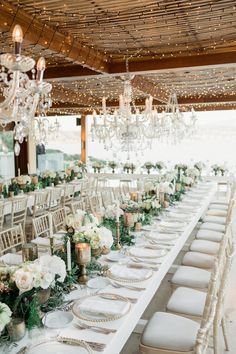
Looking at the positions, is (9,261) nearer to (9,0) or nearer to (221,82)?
(9,0)

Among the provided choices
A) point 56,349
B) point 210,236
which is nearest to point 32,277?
point 56,349

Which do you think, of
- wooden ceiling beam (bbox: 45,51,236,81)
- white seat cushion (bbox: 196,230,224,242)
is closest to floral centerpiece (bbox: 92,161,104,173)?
wooden ceiling beam (bbox: 45,51,236,81)

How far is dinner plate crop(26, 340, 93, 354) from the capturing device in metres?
1.88

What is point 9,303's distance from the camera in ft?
6.90

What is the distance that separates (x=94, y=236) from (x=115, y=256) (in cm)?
54

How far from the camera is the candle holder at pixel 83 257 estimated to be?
2771mm

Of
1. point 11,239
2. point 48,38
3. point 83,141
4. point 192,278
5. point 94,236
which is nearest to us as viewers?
point 94,236

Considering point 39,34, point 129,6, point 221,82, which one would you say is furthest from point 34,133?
point 129,6

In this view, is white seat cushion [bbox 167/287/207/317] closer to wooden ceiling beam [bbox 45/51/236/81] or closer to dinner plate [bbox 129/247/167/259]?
dinner plate [bbox 129/247/167/259]

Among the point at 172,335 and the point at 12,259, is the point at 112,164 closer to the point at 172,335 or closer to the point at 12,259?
the point at 12,259

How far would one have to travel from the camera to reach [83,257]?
277cm

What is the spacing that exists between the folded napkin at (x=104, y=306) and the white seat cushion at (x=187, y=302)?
0.89 meters

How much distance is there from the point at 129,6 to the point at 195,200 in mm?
3555

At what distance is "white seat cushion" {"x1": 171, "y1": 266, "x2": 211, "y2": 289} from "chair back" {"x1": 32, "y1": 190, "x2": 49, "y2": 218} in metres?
3.61
